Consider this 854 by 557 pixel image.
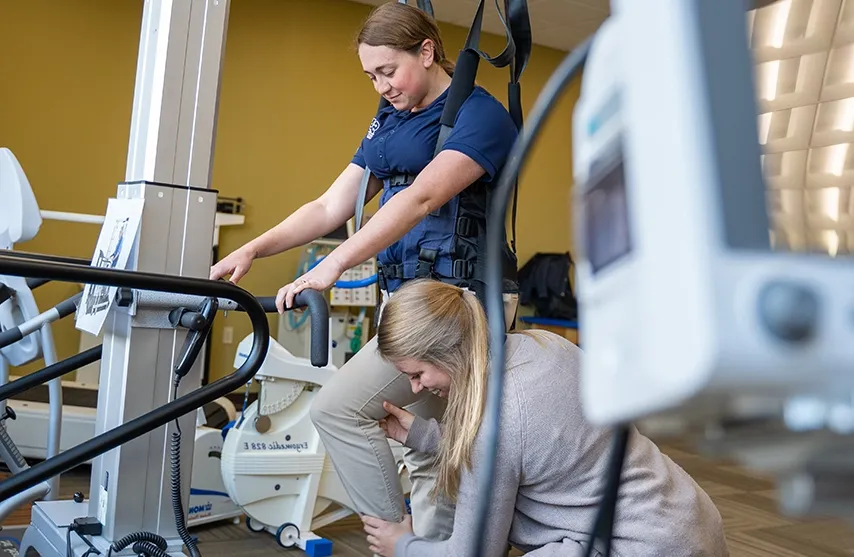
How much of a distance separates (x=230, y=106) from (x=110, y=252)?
15.1 ft

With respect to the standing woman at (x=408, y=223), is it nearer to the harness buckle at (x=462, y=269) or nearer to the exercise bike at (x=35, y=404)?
the harness buckle at (x=462, y=269)

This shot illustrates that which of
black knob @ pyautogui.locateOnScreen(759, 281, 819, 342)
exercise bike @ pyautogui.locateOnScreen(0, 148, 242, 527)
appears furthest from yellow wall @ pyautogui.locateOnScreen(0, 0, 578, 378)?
black knob @ pyautogui.locateOnScreen(759, 281, 819, 342)

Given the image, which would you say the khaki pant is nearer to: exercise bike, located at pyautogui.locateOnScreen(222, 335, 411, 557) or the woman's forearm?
the woman's forearm

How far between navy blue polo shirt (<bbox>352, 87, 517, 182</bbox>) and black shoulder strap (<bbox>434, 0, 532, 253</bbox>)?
0.03 meters

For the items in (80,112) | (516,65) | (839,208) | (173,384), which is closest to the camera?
(839,208)

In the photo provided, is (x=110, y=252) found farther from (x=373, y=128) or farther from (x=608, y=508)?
(x=608, y=508)

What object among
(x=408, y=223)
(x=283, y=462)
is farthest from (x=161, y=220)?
(x=283, y=462)

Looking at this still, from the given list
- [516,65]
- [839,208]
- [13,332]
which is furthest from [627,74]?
[13,332]

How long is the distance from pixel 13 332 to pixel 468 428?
3.82 feet

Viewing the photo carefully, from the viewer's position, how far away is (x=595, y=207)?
453mm

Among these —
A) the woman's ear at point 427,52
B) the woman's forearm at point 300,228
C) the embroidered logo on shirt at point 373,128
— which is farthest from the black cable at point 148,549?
the woman's ear at point 427,52

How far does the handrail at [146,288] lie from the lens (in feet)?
4.21

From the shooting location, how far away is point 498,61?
2020 millimetres

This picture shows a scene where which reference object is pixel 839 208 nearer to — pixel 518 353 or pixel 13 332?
pixel 518 353
